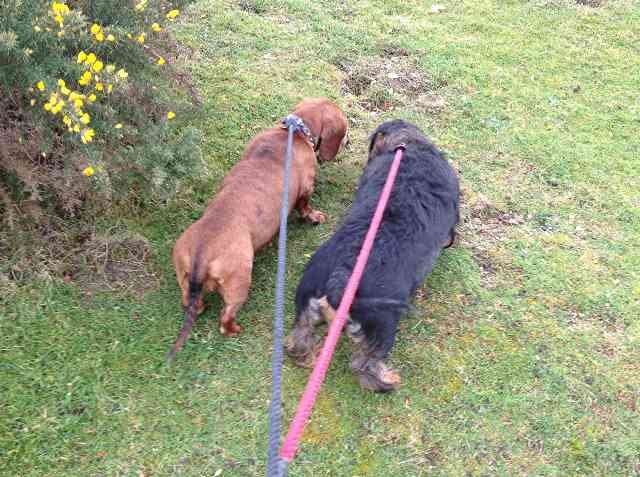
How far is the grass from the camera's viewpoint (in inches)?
117

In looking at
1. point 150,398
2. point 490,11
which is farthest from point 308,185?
point 490,11

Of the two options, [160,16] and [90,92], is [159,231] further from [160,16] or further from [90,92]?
[160,16]

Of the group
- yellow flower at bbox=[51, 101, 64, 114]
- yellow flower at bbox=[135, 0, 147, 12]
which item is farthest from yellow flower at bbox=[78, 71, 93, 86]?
yellow flower at bbox=[135, 0, 147, 12]

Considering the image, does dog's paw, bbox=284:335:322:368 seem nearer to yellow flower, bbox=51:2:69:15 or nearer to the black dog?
the black dog

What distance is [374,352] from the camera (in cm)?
309

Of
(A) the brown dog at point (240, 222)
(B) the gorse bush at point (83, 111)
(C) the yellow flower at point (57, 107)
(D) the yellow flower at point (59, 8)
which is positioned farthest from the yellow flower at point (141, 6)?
(A) the brown dog at point (240, 222)

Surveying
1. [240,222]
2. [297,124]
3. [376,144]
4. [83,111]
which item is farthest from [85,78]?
[376,144]

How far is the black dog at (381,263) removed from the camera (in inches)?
112

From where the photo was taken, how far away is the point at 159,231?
3900 millimetres

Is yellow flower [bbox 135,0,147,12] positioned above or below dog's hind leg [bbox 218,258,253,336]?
above

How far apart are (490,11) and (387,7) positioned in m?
1.29

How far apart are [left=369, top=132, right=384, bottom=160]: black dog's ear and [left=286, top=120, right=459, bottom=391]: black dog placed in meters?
0.38

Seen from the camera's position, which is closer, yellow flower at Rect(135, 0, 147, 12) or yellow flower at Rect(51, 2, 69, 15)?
yellow flower at Rect(51, 2, 69, 15)

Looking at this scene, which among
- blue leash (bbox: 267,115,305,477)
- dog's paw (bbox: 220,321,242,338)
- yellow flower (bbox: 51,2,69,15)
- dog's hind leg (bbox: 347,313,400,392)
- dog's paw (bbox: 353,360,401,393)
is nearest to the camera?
blue leash (bbox: 267,115,305,477)
